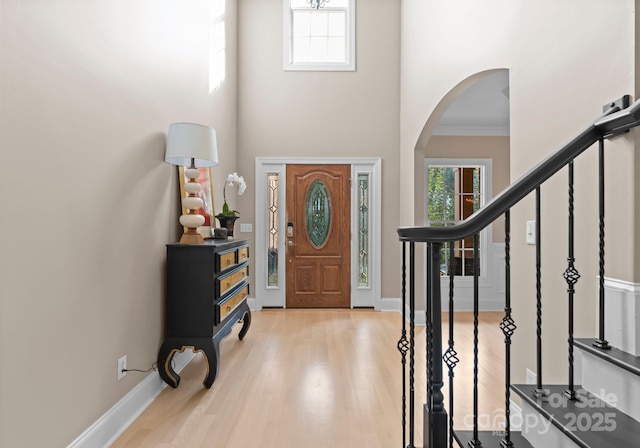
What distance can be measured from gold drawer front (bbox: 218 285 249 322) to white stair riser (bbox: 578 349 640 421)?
2.31 metres

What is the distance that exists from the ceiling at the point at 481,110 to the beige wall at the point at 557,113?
4.35 feet

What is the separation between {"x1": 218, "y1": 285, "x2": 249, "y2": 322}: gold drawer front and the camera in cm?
296

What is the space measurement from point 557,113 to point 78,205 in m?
2.50

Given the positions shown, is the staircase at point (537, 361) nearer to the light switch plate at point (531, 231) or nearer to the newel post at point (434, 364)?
the newel post at point (434, 364)

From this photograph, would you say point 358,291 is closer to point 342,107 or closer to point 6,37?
point 342,107

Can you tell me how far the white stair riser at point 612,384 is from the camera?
1.27m

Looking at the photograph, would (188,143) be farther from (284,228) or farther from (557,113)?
(284,228)

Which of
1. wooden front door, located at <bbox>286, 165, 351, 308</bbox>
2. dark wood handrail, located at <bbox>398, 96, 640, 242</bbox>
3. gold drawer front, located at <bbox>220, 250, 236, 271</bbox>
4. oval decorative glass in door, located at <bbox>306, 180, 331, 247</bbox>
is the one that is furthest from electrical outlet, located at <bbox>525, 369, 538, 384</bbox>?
oval decorative glass in door, located at <bbox>306, 180, 331, 247</bbox>

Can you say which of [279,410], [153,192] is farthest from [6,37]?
[279,410]

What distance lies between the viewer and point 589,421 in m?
1.27

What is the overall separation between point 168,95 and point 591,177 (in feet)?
9.44

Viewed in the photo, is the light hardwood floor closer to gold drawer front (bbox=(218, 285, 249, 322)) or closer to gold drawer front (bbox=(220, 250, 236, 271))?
gold drawer front (bbox=(218, 285, 249, 322))

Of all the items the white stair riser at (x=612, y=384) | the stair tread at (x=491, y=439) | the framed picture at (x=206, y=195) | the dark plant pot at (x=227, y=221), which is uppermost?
the framed picture at (x=206, y=195)

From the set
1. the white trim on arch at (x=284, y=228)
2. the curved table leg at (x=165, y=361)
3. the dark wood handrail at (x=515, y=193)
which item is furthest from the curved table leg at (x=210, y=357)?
the white trim on arch at (x=284, y=228)
